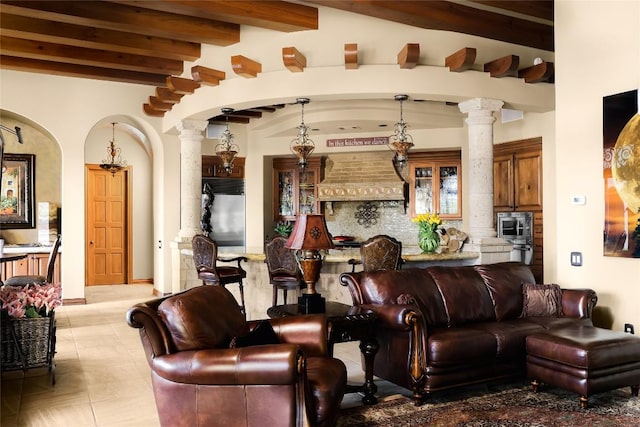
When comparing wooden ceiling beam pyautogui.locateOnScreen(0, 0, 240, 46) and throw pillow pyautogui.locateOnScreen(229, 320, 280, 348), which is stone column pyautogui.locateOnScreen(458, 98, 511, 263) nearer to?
wooden ceiling beam pyautogui.locateOnScreen(0, 0, 240, 46)

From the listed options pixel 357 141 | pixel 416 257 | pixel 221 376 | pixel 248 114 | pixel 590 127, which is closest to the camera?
pixel 221 376

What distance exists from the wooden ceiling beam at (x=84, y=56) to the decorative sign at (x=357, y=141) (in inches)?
119

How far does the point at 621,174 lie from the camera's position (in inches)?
169

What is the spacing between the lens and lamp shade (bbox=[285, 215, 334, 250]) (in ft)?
12.2

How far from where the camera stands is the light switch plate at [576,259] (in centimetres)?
469

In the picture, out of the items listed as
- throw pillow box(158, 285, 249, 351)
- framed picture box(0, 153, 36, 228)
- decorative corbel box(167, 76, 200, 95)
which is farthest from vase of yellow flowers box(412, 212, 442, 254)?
framed picture box(0, 153, 36, 228)

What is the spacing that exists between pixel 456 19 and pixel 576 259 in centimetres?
267

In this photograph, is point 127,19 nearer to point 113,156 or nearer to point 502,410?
point 113,156

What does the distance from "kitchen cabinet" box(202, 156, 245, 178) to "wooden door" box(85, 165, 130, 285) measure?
77.4 inches

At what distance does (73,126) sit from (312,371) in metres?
6.52

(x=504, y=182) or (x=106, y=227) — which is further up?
(x=504, y=182)

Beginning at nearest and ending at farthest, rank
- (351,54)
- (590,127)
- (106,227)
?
1. (590,127)
2. (351,54)
3. (106,227)

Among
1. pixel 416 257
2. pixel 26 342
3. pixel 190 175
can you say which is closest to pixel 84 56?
pixel 190 175

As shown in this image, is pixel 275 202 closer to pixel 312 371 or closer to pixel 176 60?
pixel 176 60
